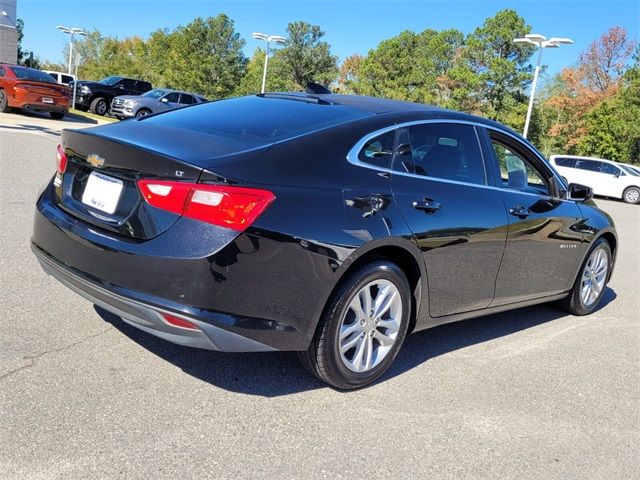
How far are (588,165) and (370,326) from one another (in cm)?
2316

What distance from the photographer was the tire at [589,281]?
5.37 meters

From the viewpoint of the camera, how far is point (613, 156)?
121 ft

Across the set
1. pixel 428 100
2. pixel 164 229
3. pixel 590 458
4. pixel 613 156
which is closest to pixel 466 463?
pixel 590 458

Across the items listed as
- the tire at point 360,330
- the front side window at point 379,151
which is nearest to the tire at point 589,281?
the tire at point 360,330

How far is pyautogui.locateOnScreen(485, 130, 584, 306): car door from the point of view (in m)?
4.29

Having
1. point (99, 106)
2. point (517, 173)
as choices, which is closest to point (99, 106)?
point (99, 106)

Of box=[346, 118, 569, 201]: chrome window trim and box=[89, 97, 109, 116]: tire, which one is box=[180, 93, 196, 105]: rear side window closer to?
box=[89, 97, 109, 116]: tire

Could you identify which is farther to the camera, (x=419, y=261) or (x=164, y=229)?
(x=419, y=261)

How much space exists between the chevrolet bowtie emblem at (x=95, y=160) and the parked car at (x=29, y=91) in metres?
18.4

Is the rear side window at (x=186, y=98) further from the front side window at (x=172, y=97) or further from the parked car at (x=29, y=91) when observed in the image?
the parked car at (x=29, y=91)

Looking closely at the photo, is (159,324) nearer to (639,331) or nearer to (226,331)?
(226,331)

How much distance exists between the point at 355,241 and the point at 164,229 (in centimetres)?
94

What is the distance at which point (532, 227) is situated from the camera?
4445 millimetres

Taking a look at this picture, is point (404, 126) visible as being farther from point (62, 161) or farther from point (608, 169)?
point (608, 169)
